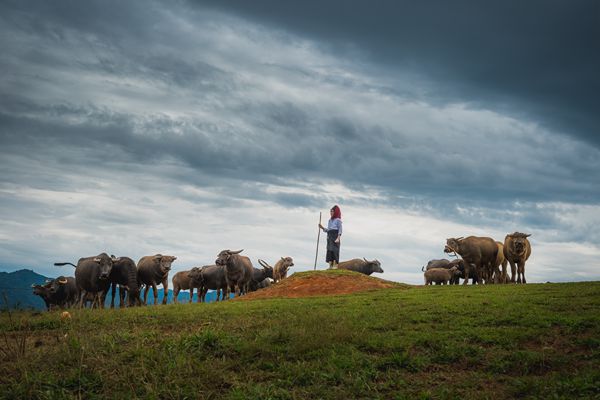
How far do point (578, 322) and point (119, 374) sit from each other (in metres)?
10.7

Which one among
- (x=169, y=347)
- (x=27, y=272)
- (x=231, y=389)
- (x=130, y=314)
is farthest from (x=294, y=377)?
(x=27, y=272)

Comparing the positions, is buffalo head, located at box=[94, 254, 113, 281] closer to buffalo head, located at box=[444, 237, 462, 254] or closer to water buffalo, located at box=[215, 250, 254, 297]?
water buffalo, located at box=[215, 250, 254, 297]

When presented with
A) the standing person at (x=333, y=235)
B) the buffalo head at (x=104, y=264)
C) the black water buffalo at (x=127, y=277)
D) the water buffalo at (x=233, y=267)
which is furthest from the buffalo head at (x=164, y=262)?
the standing person at (x=333, y=235)

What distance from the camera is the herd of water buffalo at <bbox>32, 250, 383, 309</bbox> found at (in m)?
25.7

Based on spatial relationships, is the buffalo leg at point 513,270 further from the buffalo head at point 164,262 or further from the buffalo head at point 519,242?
the buffalo head at point 164,262

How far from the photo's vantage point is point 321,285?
1009 inches

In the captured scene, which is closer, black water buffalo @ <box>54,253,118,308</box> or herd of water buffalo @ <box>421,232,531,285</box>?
black water buffalo @ <box>54,253,118,308</box>

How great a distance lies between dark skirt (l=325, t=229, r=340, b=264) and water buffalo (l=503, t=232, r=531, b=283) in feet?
29.9

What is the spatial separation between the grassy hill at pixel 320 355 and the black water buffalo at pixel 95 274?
9.22 m

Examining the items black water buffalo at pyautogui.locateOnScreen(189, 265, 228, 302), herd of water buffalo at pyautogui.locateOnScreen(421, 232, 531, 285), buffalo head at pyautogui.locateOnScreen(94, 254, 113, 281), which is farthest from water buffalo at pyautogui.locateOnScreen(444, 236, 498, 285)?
buffalo head at pyautogui.locateOnScreen(94, 254, 113, 281)

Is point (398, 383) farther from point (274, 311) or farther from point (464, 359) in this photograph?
point (274, 311)

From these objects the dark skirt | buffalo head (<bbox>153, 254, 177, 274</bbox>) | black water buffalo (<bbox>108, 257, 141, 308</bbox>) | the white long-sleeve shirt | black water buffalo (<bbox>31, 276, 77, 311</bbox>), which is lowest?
black water buffalo (<bbox>31, 276, 77, 311</bbox>)

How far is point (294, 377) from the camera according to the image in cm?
1003

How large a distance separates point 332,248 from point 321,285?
498 cm
